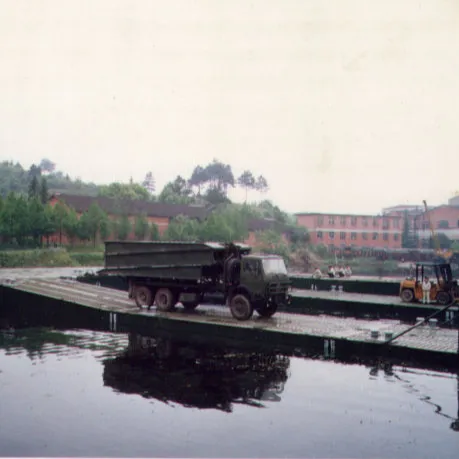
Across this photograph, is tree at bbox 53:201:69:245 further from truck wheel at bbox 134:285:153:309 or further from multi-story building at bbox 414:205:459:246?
multi-story building at bbox 414:205:459:246

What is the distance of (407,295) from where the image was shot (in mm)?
21672

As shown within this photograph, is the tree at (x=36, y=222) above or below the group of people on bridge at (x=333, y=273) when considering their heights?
above

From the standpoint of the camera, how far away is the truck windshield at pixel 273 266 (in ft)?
53.2

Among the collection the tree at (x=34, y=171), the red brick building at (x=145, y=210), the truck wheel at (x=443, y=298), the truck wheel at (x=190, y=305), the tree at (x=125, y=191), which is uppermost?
the tree at (x=34, y=171)

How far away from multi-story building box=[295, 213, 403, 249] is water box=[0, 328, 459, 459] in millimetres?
35997

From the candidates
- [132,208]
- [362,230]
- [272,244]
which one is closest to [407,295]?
[362,230]

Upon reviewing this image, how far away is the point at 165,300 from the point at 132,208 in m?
32.8

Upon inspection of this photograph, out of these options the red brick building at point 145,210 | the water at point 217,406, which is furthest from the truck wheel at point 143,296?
the red brick building at point 145,210

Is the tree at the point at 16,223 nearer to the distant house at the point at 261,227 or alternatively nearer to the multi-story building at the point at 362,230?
the distant house at the point at 261,227

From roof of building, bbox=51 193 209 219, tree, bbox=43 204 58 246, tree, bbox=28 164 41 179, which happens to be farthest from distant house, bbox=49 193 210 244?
tree, bbox=28 164 41 179

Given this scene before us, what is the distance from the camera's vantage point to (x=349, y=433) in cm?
863

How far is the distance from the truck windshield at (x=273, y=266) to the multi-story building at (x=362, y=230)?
32.8 m

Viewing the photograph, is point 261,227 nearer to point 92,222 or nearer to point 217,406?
point 92,222

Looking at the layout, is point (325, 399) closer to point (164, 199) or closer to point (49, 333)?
point (49, 333)
